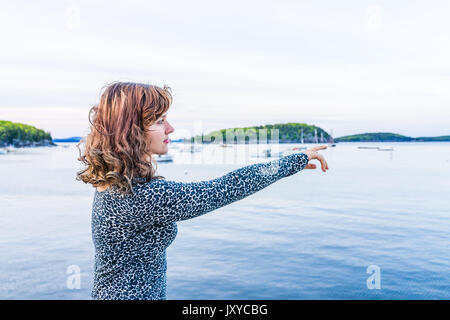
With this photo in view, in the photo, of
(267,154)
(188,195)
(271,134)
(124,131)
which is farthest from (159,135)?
(271,134)

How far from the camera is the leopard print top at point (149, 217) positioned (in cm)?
157

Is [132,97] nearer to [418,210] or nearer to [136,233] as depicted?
[136,233]

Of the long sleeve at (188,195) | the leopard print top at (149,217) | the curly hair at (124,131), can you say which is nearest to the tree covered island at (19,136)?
the leopard print top at (149,217)

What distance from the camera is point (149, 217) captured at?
160cm

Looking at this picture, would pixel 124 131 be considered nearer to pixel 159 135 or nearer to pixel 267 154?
pixel 159 135

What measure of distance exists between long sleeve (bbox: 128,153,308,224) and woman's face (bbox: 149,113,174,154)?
0.56ft

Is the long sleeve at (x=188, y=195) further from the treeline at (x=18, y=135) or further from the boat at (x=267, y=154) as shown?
the treeline at (x=18, y=135)

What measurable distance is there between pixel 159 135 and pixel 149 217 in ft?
1.02

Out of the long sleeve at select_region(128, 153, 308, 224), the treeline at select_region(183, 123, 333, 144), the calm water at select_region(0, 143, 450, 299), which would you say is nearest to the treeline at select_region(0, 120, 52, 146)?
the treeline at select_region(183, 123, 333, 144)

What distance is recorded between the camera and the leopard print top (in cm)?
157

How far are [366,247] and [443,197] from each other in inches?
755

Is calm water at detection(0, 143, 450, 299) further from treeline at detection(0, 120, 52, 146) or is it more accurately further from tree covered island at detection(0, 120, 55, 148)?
tree covered island at detection(0, 120, 55, 148)

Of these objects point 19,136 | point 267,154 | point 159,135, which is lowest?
point 267,154
